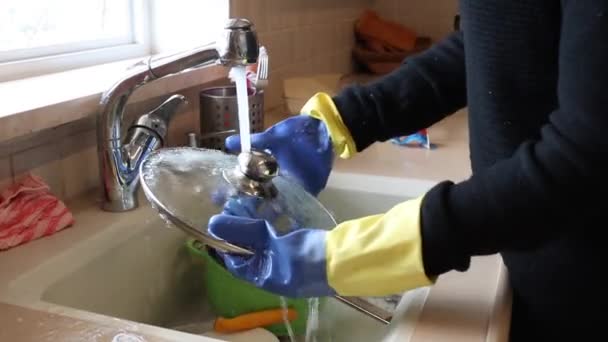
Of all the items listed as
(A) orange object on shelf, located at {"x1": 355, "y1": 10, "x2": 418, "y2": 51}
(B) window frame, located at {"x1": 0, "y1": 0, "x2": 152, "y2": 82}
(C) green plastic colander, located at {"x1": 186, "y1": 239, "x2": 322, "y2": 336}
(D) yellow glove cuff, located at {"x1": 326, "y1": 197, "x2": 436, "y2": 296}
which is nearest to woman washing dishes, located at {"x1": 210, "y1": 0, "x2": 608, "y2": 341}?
(D) yellow glove cuff, located at {"x1": 326, "y1": 197, "x2": 436, "y2": 296}

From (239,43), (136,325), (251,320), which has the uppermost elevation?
(239,43)

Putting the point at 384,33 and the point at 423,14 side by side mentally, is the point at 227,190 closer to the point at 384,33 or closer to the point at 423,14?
the point at 384,33

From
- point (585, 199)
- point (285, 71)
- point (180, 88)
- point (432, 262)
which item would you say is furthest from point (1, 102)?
point (285, 71)

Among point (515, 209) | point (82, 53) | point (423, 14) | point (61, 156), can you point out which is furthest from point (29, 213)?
point (423, 14)

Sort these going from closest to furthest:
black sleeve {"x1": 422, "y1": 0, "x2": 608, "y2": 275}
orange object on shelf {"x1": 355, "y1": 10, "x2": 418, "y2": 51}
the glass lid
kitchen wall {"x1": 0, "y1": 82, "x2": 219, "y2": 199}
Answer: black sleeve {"x1": 422, "y1": 0, "x2": 608, "y2": 275} < the glass lid < kitchen wall {"x1": 0, "y1": 82, "x2": 219, "y2": 199} < orange object on shelf {"x1": 355, "y1": 10, "x2": 418, "y2": 51}

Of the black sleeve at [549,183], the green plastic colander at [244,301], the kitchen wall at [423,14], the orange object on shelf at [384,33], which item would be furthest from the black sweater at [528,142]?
the kitchen wall at [423,14]

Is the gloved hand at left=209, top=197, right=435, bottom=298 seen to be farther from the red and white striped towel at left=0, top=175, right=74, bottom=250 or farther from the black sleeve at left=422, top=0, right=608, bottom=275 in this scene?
the red and white striped towel at left=0, top=175, right=74, bottom=250

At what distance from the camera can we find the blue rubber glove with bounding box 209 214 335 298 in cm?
66

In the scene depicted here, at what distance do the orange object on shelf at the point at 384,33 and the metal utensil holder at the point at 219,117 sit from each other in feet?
3.54

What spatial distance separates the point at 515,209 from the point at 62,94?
0.64 metres

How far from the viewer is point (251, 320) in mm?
939

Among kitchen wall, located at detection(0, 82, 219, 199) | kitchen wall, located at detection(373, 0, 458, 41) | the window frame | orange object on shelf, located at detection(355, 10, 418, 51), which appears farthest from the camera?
kitchen wall, located at detection(373, 0, 458, 41)

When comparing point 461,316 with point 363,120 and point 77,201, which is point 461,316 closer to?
point 363,120

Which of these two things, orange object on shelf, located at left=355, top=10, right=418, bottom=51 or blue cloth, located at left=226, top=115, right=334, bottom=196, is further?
orange object on shelf, located at left=355, top=10, right=418, bottom=51
